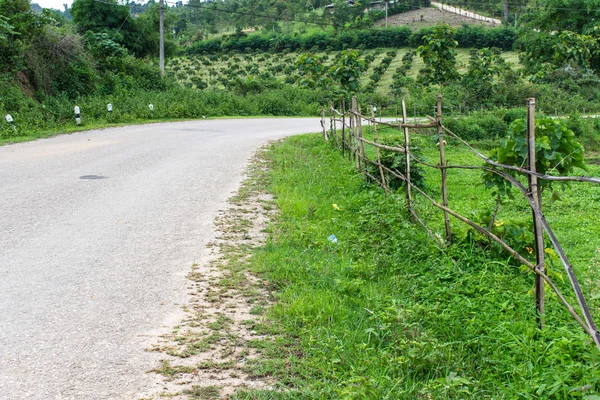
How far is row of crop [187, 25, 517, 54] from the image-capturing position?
66938mm

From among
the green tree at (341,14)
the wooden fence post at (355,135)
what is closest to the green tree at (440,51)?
the wooden fence post at (355,135)

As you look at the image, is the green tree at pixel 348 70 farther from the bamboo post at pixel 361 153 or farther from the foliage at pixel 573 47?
the foliage at pixel 573 47

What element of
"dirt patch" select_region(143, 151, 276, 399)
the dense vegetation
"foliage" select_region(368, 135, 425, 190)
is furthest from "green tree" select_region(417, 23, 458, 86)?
"dirt patch" select_region(143, 151, 276, 399)

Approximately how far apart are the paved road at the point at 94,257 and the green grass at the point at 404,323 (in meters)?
0.91

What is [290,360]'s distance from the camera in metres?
4.01

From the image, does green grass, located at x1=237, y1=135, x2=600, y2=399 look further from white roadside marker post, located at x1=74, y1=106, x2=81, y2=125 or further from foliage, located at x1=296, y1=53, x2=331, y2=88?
white roadside marker post, located at x1=74, y1=106, x2=81, y2=125

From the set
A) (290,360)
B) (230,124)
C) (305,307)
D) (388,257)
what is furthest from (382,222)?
(230,124)

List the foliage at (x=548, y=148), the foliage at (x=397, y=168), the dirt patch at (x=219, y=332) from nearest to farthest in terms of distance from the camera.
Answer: the dirt patch at (x=219, y=332), the foliage at (x=548, y=148), the foliage at (x=397, y=168)

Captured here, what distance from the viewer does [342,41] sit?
70.3 meters

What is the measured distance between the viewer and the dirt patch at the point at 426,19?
79438 millimetres

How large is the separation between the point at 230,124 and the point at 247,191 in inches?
A: 538

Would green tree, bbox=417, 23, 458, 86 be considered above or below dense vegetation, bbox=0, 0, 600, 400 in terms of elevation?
above

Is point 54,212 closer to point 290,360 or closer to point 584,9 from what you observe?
point 290,360

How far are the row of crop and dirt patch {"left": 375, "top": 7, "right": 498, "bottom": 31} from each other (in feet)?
26.3
